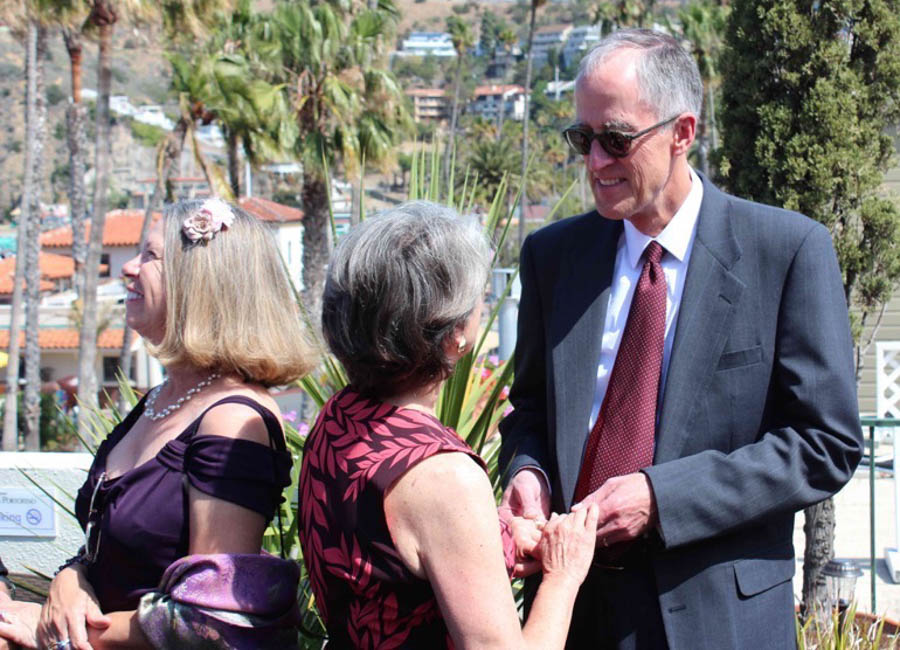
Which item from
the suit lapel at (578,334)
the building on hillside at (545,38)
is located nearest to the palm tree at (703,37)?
the suit lapel at (578,334)

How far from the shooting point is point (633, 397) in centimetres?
220

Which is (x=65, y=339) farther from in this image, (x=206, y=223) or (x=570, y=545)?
(x=570, y=545)

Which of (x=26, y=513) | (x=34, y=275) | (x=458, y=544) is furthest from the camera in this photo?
(x=34, y=275)

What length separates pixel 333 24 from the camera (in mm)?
22953

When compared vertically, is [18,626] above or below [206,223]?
below

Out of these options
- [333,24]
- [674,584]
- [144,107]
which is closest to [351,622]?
[674,584]

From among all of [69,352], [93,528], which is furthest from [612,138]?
[69,352]

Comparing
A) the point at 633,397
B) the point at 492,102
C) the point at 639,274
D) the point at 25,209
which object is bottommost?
the point at 492,102

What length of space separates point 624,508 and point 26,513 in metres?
3.12

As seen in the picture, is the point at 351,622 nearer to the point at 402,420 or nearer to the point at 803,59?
the point at 402,420

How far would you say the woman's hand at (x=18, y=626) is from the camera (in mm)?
2322

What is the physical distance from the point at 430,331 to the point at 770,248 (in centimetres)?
79

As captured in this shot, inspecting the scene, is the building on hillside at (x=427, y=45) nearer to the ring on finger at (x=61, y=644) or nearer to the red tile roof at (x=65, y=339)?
the red tile roof at (x=65, y=339)

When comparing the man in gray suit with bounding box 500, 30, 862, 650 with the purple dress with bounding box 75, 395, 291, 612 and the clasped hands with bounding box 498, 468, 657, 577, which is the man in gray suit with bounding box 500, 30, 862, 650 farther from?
the purple dress with bounding box 75, 395, 291, 612
